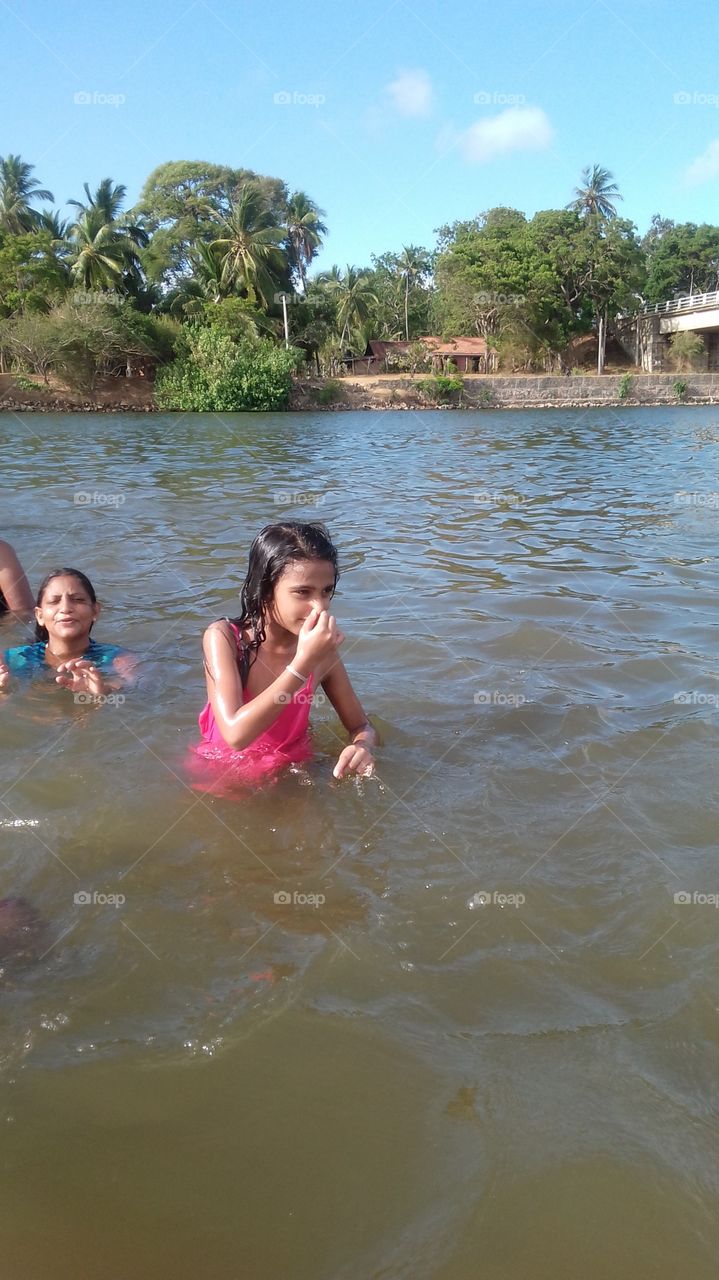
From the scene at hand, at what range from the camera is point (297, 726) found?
3752mm

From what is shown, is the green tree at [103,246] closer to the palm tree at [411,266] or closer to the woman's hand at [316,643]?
the palm tree at [411,266]

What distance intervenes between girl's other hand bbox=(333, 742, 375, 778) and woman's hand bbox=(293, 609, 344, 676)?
0.49 m

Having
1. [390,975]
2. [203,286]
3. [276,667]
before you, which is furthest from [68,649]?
[203,286]

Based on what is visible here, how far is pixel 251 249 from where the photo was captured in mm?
49062

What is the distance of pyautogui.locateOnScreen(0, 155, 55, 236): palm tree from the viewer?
169 feet

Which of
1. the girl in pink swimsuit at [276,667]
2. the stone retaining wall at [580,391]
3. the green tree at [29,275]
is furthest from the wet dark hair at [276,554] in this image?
the stone retaining wall at [580,391]

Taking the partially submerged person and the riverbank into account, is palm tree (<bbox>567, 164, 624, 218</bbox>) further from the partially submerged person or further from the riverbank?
the partially submerged person

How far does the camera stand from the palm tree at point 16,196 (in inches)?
2028

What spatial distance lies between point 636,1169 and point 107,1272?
41.7 inches

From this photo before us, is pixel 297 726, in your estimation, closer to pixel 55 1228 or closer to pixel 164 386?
pixel 55 1228

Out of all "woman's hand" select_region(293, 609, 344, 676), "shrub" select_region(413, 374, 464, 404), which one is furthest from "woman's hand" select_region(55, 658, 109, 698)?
"shrub" select_region(413, 374, 464, 404)

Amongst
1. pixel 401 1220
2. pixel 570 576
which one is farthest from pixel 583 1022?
pixel 570 576

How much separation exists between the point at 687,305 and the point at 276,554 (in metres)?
63.7

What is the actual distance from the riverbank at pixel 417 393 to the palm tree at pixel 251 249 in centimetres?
664
